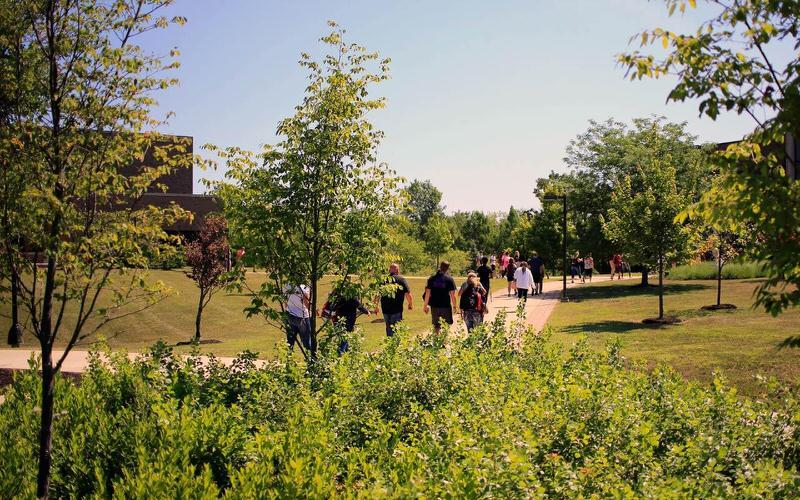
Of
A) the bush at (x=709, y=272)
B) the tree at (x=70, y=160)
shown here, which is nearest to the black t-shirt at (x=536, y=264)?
the bush at (x=709, y=272)

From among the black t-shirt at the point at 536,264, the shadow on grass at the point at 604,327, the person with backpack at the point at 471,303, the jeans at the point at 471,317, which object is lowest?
the shadow on grass at the point at 604,327

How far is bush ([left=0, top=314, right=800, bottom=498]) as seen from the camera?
4621mm

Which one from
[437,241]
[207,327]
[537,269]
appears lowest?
[207,327]

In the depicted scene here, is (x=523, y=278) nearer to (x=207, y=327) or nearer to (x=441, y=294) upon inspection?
(x=441, y=294)

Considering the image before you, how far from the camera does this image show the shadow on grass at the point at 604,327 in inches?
746

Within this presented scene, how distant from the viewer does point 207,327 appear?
2355 centimetres

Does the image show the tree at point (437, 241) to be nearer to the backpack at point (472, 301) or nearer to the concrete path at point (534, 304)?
the concrete path at point (534, 304)

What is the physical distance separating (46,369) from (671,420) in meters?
5.41

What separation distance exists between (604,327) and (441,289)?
7.49 meters

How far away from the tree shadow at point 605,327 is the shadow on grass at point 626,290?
997 cm

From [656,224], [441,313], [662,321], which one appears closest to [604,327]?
[662,321]

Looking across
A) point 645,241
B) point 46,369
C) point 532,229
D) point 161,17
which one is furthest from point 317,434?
point 532,229

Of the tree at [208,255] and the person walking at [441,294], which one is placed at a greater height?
the tree at [208,255]

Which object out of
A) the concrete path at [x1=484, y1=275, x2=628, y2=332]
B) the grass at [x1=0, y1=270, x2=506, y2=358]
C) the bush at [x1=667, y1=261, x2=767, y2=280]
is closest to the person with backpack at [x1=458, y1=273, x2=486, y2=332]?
the grass at [x1=0, y1=270, x2=506, y2=358]
